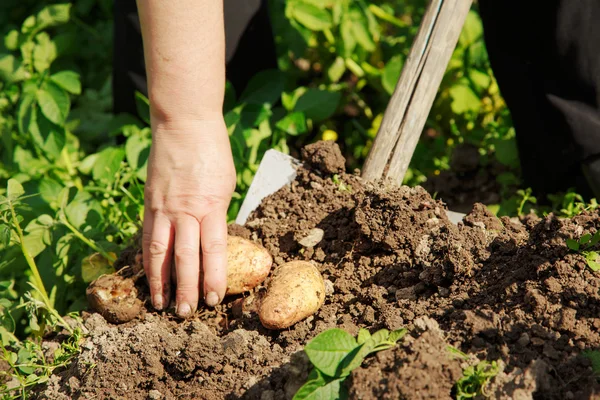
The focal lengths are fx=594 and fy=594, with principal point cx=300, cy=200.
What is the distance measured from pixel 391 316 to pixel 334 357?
273 millimetres

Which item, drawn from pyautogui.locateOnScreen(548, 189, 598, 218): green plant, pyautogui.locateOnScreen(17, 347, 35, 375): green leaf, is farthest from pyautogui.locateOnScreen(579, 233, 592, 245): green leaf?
pyautogui.locateOnScreen(17, 347, 35, 375): green leaf

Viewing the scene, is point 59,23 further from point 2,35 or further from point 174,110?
point 174,110

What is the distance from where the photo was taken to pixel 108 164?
233cm

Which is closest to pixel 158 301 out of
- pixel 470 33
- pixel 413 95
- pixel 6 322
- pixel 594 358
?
pixel 6 322

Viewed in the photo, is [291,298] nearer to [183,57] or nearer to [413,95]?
[183,57]

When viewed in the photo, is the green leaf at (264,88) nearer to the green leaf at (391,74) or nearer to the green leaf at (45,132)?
the green leaf at (391,74)

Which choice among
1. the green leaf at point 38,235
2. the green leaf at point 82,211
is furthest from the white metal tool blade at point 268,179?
the green leaf at point 38,235

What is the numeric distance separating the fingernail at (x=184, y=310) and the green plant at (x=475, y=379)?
2.60 ft

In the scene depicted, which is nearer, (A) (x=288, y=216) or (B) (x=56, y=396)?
(B) (x=56, y=396)

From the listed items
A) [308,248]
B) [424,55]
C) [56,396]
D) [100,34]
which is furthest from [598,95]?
[100,34]

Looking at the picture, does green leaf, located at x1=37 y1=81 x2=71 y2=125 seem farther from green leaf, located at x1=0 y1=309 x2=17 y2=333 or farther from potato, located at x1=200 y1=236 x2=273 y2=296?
potato, located at x1=200 y1=236 x2=273 y2=296

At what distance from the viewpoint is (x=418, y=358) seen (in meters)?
1.25

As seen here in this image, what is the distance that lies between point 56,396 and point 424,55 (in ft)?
4.90

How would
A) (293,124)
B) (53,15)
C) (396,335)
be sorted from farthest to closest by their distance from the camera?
(53,15), (293,124), (396,335)
